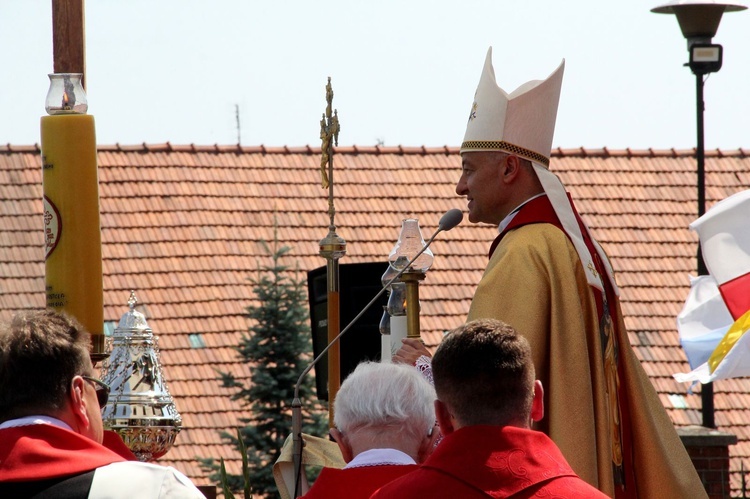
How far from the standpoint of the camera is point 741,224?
32.1ft

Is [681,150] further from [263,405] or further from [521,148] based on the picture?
[521,148]

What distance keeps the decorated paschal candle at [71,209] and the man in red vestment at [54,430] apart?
1011 mm

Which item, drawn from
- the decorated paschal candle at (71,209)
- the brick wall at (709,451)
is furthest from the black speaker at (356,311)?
the brick wall at (709,451)

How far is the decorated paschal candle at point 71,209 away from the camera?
412cm

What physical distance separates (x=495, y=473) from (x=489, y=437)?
2.9 inches

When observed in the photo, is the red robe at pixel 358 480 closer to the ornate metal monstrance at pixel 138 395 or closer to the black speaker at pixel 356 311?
the ornate metal monstrance at pixel 138 395

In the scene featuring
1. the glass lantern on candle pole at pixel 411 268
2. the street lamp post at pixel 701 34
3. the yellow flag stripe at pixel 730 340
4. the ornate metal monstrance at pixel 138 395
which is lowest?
the yellow flag stripe at pixel 730 340

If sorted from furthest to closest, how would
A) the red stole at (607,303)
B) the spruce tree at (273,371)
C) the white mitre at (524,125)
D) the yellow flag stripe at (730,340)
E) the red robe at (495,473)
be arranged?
the spruce tree at (273,371)
the yellow flag stripe at (730,340)
the white mitre at (524,125)
the red stole at (607,303)
the red robe at (495,473)

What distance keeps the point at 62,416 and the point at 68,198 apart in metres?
A: 1.18

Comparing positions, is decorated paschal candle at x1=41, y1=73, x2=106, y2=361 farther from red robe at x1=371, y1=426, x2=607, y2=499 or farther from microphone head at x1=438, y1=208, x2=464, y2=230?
red robe at x1=371, y1=426, x2=607, y2=499

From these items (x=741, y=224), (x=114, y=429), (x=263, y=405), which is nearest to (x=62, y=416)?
(x=114, y=429)

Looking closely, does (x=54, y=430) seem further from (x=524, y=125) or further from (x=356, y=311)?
(x=356, y=311)

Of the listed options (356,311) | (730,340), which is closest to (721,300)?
(730,340)

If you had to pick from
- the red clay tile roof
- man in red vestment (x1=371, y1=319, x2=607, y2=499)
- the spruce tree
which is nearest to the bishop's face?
man in red vestment (x1=371, y1=319, x2=607, y2=499)
